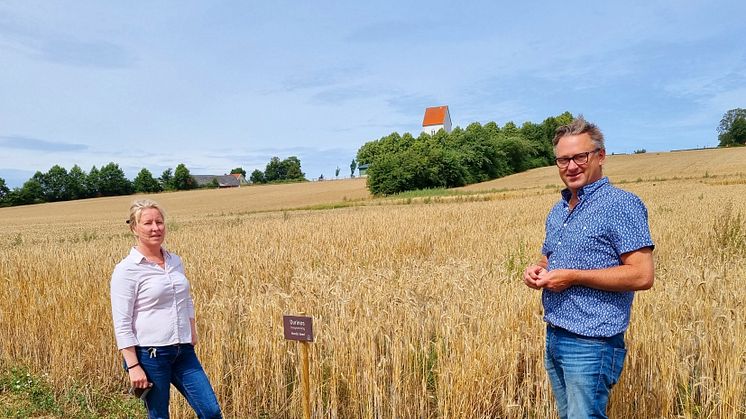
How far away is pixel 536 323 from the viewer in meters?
4.09

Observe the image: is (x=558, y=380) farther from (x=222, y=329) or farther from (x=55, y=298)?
(x=55, y=298)

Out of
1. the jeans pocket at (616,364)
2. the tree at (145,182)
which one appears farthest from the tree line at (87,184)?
the jeans pocket at (616,364)

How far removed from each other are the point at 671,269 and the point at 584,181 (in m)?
4.76

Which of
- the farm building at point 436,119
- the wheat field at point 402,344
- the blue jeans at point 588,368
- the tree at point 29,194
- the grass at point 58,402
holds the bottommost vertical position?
the grass at point 58,402

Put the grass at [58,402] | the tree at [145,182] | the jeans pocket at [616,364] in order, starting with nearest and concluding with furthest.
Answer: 1. the jeans pocket at [616,364]
2. the grass at [58,402]
3. the tree at [145,182]

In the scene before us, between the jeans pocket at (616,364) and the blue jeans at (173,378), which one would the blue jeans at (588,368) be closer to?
the jeans pocket at (616,364)

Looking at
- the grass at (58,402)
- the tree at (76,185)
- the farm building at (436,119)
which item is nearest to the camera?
the grass at (58,402)

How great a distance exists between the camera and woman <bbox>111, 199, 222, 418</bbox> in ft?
10.4

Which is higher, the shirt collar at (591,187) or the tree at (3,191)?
the tree at (3,191)

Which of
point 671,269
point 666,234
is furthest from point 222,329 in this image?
point 666,234

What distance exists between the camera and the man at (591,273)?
2.34m

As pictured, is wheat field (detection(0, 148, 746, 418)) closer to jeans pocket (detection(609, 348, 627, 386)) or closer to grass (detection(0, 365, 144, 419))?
grass (detection(0, 365, 144, 419))

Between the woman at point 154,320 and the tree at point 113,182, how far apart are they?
3592 inches

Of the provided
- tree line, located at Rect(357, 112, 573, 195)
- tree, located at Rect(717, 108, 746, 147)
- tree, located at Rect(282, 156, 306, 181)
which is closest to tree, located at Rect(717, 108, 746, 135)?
tree, located at Rect(717, 108, 746, 147)
